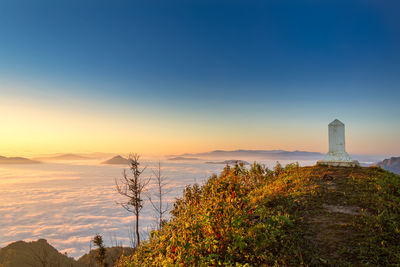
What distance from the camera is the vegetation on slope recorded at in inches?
203

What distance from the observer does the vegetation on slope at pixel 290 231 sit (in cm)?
516

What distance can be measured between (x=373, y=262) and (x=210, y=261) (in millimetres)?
3553

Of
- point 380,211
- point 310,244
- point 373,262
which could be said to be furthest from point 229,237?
point 380,211

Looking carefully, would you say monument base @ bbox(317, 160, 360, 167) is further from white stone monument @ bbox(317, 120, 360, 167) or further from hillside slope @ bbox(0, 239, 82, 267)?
hillside slope @ bbox(0, 239, 82, 267)

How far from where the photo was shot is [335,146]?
44.0 ft

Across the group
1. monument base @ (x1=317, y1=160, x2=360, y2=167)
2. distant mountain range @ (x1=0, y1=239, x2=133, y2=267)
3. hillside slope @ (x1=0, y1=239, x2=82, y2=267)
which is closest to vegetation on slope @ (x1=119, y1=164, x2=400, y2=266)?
monument base @ (x1=317, y1=160, x2=360, y2=167)

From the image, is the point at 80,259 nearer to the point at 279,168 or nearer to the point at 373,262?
the point at 279,168

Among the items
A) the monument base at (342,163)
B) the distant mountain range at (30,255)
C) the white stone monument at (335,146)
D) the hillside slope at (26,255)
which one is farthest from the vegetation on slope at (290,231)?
the hillside slope at (26,255)

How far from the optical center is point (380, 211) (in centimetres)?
701

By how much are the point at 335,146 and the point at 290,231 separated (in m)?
9.21

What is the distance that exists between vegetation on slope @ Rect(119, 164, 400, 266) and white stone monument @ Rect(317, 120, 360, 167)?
12.7 feet

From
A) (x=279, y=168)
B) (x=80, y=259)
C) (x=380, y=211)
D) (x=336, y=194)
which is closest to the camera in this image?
(x=380, y=211)

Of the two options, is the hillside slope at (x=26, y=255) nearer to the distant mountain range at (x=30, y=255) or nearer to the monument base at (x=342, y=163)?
the distant mountain range at (x=30, y=255)

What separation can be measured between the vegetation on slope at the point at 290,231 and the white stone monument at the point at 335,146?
3.88 meters
